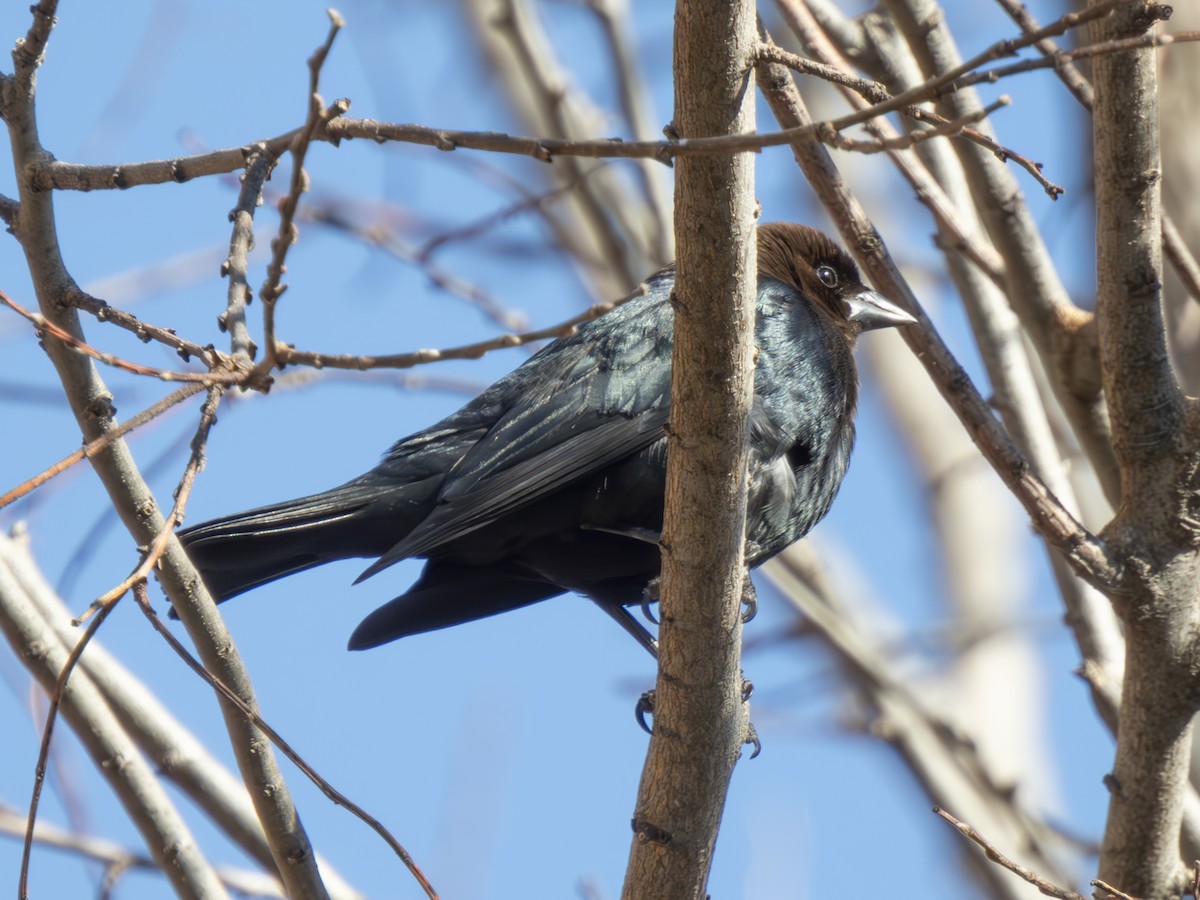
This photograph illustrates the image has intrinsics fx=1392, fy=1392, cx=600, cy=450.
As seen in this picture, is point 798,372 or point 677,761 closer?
point 677,761

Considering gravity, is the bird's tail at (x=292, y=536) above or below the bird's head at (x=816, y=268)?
below

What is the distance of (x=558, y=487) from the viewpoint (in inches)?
141

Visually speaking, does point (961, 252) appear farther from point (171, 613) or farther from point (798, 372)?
point (171, 613)

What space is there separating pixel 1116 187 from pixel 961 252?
0.93 m

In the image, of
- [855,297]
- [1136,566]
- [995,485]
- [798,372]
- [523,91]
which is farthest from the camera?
[995,485]

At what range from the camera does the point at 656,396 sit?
370 centimetres

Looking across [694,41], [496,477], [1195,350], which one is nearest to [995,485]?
[1195,350]

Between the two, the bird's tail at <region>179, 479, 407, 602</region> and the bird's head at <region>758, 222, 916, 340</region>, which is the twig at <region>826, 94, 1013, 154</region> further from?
the bird's head at <region>758, 222, 916, 340</region>

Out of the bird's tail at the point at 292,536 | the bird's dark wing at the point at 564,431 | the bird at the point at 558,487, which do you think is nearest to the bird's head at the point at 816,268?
the bird at the point at 558,487

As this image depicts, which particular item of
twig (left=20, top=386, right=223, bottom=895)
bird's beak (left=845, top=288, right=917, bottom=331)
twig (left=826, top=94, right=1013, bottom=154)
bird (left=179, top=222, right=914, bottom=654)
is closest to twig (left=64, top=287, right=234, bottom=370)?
twig (left=20, top=386, right=223, bottom=895)

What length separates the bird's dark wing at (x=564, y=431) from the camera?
3537mm

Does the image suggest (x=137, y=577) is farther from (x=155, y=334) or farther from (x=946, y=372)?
(x=946, y=372)

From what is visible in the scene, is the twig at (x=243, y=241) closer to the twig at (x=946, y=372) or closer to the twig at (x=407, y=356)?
the twig at (x=407, y=356)

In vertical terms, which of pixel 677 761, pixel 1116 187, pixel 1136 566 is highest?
pixel 1116 187
